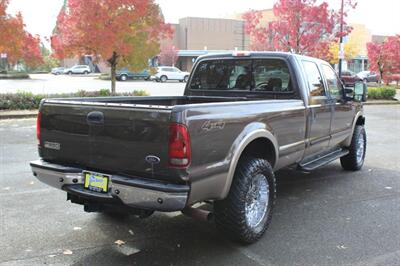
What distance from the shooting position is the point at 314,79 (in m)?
6.37

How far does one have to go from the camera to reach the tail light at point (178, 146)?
369 cm

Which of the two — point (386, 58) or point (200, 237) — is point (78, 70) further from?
point (200, 237)

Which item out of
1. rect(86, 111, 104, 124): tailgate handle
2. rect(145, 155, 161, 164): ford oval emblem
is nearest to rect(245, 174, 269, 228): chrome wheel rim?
rect(145, 155, 161, 164): ford oval emblem

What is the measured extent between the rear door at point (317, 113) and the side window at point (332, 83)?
0.92ft

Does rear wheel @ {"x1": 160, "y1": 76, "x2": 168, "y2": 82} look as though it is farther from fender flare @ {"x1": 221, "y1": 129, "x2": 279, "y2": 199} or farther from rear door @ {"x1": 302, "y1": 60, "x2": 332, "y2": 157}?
fender flare @ {"x1": 221, "y1": 129, "x2": 279, "y2": 199}

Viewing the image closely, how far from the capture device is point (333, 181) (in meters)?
7.29

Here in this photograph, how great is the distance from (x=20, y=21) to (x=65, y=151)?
507 inches

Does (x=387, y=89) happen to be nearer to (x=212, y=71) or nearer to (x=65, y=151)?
(x=212, y=71)

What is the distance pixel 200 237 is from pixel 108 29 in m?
13.1

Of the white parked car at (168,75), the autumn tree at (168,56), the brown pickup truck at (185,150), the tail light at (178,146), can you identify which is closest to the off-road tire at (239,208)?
the brown pickup truck at (185,150)

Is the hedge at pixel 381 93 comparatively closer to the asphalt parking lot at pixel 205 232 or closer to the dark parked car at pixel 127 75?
the asphalt parking lot at pixel 205 232

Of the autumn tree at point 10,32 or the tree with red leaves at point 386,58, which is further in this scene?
the tree with red leaves at point 386,58

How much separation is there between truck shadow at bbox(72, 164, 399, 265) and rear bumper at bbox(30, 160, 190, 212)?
0.62 meters

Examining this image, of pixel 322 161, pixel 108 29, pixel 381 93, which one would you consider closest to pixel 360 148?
pixel 322 161
